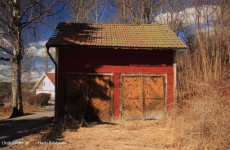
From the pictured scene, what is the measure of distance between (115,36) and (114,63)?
1.81 m

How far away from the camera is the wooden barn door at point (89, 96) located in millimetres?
8547

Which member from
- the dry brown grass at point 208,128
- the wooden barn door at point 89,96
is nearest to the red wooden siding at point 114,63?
the wooden barn door at point 89,96

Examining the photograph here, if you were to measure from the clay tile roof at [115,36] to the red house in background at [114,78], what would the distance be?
5cm

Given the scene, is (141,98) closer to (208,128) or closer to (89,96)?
(89,96)

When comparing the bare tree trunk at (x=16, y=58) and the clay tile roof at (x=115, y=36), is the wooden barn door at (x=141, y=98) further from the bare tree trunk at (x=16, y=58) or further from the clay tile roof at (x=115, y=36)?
the bare tree trunk at (x=16, y=58)

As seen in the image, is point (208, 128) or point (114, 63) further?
point (114, 63)

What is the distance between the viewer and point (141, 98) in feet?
28.7

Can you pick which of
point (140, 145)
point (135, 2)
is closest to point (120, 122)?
point (140, 145)

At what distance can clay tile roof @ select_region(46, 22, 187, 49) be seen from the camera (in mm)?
8711

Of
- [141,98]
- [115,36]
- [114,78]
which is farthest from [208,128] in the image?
[115,36]

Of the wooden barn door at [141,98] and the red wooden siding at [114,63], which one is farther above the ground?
the red wooden siding at [114,63]

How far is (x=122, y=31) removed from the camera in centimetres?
1073

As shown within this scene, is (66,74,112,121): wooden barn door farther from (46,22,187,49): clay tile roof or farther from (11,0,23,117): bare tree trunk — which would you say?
(11,0,23,117): bare tree trunk

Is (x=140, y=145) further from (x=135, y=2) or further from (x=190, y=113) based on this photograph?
(x=135, y=2)
